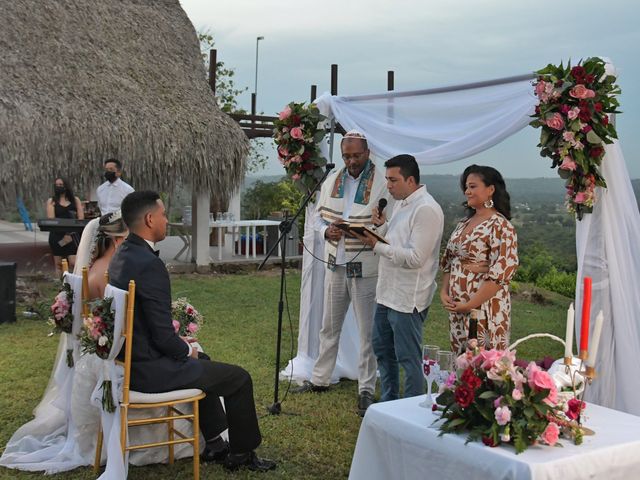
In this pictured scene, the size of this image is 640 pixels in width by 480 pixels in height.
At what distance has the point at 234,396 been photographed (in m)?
4.39

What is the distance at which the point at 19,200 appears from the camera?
36.9 feet

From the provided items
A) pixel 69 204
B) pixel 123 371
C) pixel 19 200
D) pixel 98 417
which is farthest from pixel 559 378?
pixel 19 200

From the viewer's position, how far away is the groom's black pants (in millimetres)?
4277

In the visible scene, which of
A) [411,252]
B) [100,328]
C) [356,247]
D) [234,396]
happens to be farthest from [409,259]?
[100,328]

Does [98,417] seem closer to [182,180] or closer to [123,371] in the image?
[123,371]

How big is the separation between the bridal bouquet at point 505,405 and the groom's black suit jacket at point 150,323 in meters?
1.77

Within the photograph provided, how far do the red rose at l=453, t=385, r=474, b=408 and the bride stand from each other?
246cm

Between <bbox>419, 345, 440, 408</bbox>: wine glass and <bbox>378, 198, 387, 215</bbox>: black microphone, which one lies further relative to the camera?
<bbox>378, 198, 387, 215</bbox>: black microphone

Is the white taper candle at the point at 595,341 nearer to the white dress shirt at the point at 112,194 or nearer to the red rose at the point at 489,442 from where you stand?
the red rose at the point at 489,442

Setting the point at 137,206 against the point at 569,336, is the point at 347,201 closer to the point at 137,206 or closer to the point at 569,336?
the point at 137,206

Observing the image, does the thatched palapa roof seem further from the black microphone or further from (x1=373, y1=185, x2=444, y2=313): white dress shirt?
(x1=373, y1=185, x2=444, y2=313): white dress shirt

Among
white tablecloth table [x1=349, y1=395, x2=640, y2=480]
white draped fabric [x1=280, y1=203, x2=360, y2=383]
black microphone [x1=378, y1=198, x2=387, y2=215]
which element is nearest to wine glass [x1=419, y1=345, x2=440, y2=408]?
white tablecloth table [x1=349, y1=395, x2=640, y2=480]

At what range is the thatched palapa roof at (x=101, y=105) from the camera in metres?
10.9

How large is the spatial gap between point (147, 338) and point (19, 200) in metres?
8.12
